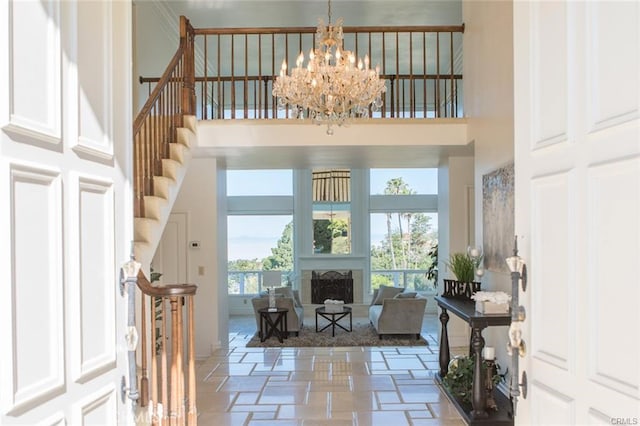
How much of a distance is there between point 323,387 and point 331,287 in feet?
18.8

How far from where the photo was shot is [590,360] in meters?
1.44

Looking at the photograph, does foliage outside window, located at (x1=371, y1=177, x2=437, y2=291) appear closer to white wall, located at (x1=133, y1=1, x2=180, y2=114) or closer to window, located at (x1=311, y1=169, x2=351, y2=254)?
window, located at (x1=311, y1=169, x2=351, y2=254)

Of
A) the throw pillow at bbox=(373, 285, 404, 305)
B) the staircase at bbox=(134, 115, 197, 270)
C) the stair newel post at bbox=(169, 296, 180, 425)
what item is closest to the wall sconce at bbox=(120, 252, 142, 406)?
the stair newel post at bbox=(169, 296, 180, 425)

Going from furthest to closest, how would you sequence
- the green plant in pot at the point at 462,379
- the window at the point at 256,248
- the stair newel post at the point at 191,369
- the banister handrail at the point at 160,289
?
the window at the point at 256,248
the green plant in pot at the point at 462,379
the stair newel post at the point at 191,369
the banister handrail at the point at 160,289

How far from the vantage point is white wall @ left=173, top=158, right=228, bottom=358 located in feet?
22.5

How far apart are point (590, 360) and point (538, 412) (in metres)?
0.39

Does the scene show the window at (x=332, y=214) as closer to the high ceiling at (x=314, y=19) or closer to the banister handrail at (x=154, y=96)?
the high ceiling at (x=314, y=19)

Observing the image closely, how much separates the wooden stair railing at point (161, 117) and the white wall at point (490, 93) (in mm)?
3107

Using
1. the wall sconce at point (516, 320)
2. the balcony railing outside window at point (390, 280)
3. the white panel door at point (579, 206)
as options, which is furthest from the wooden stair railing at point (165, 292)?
the balcony railing outside window at point (390, 280)

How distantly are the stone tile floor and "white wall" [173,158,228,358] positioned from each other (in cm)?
41

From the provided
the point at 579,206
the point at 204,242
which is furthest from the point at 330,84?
the point at 204,242

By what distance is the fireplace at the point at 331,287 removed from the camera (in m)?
10.7

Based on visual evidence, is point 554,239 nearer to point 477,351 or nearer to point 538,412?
point 538,412

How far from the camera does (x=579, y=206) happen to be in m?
1.48
